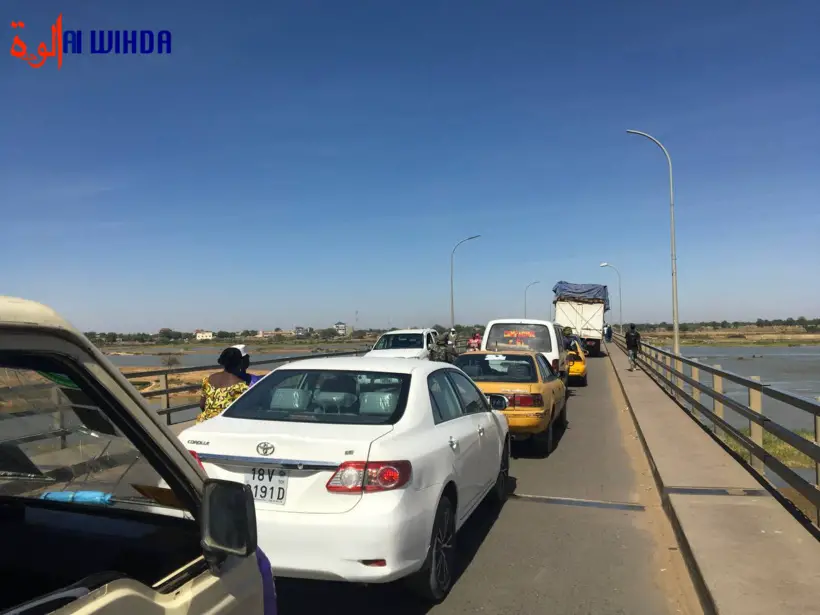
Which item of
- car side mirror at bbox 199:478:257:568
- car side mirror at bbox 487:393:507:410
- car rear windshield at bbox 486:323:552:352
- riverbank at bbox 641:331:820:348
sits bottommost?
riverbank at bbox 641:331:820:348

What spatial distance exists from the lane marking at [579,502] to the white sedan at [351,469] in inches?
89.8

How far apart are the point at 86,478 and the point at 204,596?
81cm

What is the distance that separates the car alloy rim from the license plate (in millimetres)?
1122

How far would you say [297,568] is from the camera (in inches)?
165

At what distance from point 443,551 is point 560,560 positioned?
1.33 meters

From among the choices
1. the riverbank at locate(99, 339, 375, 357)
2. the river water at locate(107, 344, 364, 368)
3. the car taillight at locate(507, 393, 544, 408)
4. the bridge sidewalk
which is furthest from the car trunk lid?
the riverbank at locate(99, 339, 375, 357)

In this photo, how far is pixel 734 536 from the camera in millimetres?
5578

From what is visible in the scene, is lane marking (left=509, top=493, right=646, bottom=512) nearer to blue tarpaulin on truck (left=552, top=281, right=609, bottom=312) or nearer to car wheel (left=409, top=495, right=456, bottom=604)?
car wheel (left=409, top=495, right=456, bottom=604)

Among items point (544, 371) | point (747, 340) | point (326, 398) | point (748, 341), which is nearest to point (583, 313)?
point (544, 371)

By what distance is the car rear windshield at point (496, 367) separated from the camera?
34.9ft

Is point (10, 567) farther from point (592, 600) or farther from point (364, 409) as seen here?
point (592, 600)

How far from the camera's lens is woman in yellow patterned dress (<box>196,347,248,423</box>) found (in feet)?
21.4

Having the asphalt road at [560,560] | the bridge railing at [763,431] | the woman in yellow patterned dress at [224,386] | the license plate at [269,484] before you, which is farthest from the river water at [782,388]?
the woman in yellow patterned dress at [224,386]

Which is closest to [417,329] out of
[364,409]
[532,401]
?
[532,401]
